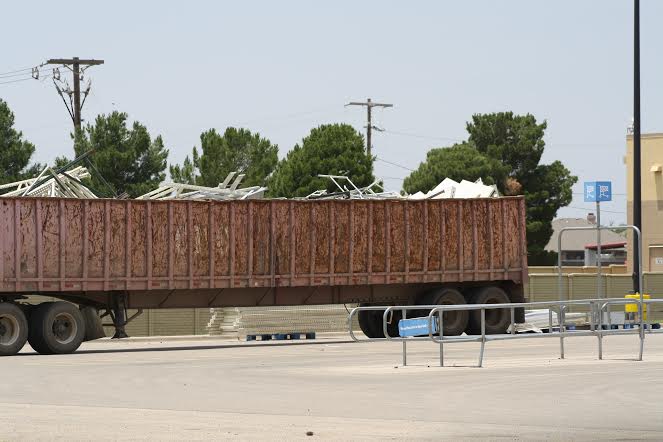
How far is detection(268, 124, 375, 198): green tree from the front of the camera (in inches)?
2953

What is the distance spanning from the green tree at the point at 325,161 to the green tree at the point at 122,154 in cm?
1057

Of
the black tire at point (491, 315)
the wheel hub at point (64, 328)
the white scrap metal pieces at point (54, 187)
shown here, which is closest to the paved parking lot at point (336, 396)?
the wheel hub at point (64, 328)

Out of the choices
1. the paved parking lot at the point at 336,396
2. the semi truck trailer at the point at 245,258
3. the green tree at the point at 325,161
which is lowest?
the paved parking lot at the point at 336,396

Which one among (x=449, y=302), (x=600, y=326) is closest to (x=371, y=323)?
(x=449, y=302)

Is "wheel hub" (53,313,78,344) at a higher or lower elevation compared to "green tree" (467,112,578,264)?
lower

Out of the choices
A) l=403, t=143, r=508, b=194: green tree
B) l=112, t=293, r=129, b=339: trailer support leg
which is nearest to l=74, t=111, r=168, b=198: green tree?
l=403, t=143, r=508, b=194: green tree

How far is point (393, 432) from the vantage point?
12.8m

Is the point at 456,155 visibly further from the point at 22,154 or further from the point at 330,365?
the point at 330,365

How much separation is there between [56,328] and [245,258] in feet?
15.5

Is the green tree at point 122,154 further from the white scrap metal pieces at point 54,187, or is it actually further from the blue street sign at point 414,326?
the blue street sign at point 414,326

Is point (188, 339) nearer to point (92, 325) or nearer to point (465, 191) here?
point (465, 191)

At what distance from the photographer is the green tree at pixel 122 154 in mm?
63719

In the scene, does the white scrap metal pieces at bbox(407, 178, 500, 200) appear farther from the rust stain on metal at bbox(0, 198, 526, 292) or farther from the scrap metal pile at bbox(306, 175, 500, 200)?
the rust stain on metal at bbox(0, 198, 526, 292)

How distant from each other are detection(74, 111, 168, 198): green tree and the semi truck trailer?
30189 mm
